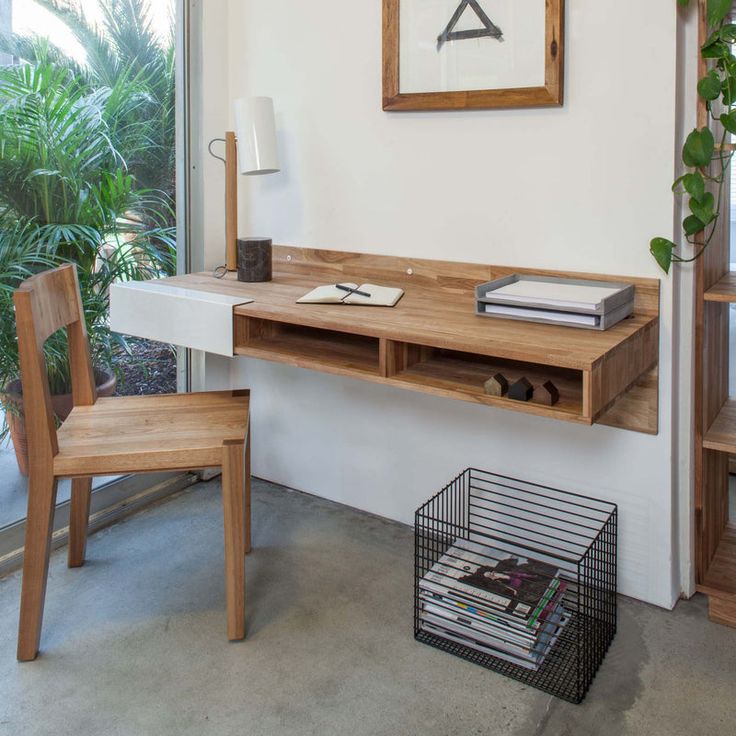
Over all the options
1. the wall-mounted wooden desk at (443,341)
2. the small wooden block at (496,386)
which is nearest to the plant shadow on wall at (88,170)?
the wall-mounted wooden desk at (443,341)

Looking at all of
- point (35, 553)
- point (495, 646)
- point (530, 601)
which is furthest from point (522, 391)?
point (35, 553)

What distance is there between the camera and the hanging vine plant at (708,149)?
172 cm

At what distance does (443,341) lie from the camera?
1.74m

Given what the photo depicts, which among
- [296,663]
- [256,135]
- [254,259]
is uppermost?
[256,135]

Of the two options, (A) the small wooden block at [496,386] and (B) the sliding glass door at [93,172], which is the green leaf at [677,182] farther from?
(B) the sliding glass door at [93,172]

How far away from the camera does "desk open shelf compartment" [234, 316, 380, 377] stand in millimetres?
1966

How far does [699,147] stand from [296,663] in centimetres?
141

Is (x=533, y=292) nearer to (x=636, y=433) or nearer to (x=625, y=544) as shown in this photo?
(x=636, y=433)

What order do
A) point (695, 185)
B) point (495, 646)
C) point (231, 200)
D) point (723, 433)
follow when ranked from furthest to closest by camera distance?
point (231, 200) < point (723, 433) < point (495, 646) < point (695, 185)

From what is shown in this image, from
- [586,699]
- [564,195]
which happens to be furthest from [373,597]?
[564,195]

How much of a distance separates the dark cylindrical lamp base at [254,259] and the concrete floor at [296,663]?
0.77 meters

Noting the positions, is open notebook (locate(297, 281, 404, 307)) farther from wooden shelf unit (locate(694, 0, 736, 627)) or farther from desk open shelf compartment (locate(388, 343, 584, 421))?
wooden shelf unit (locate(694, 0, 736, 627))

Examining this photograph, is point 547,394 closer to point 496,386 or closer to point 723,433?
point 496,386

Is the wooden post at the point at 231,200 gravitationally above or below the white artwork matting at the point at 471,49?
below
